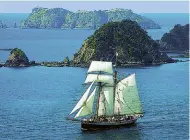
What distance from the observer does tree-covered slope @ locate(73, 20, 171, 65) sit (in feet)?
592

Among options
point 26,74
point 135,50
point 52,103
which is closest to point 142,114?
point 52,103

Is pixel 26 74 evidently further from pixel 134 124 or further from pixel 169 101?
pixel 134 124

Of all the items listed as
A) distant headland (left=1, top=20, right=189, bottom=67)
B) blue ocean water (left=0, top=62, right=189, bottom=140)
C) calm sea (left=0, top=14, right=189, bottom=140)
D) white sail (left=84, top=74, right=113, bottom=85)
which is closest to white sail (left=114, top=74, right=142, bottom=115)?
white sail (left=84, top=74, right=113, bottom=85)

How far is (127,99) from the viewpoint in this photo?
101625mm

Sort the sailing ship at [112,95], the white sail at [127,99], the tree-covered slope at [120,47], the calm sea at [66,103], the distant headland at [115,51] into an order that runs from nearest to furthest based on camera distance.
A: 1. the calm sea at [66,103]
2. the sailing ship at [112,95]
3. the white sail at [127,99]
4. the distant headland at [115,51]
5. the tree-covered slope at [120,47]

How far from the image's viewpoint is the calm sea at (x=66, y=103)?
302 feet

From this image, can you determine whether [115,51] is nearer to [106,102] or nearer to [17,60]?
[17,60]

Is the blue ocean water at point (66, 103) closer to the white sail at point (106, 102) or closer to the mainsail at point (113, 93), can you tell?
the mainsail at point (113, 93)

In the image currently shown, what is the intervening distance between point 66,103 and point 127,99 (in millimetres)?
15981

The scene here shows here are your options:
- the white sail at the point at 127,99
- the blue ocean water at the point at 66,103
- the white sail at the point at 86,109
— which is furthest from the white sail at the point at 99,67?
the blue ocean water at the point at 66,103

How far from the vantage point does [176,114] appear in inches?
4117

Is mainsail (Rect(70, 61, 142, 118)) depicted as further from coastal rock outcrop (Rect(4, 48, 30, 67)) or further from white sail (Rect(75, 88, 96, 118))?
coastal rock outcrop (Rect(4, 48, 30, 67))

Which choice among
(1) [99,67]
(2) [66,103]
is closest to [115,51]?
(2) [66,103]

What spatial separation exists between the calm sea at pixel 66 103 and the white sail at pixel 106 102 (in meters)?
4.89
